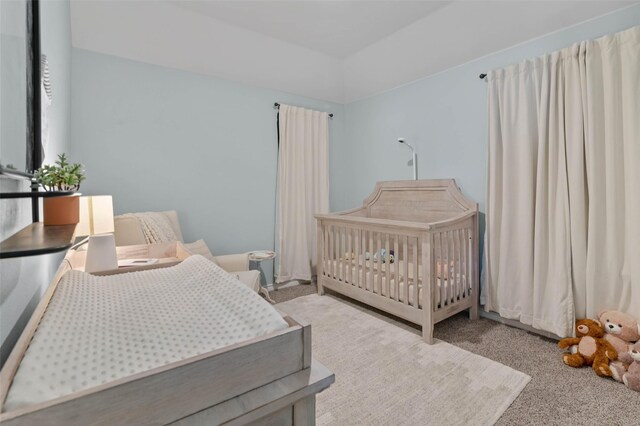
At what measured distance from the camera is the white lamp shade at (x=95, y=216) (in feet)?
5.30

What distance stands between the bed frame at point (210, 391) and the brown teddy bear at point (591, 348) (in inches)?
78.9

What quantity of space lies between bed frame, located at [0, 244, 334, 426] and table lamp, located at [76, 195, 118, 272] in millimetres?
723

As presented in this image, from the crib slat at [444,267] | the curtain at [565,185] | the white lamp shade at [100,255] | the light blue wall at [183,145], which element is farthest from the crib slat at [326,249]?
the white lamp shade at [100,255]

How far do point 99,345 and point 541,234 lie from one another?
8.52 ft

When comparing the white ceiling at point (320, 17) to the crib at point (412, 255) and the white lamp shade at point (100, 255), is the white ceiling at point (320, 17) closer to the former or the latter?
the crib at point (412, 255)

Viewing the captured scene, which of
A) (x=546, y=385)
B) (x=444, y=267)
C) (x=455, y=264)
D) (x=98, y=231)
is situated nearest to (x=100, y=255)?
(x=98, y=231)

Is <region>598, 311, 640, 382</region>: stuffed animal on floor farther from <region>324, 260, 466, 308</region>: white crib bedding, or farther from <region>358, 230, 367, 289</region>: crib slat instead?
<region>358, 230, 367, 289</region>: crib slat

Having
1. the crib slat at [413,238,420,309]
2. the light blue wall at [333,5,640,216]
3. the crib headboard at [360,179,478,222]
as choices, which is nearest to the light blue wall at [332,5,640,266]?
the light blue wall at [333,5,640,216]

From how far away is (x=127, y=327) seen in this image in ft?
1.92

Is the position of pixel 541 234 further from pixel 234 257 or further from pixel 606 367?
pixel 234 257

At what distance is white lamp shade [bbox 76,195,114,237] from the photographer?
1617mm

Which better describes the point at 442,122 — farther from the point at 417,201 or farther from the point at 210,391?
the point at 210,391

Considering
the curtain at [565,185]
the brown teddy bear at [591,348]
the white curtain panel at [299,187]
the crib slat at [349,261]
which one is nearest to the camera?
the brown teddy bear at [591,348]

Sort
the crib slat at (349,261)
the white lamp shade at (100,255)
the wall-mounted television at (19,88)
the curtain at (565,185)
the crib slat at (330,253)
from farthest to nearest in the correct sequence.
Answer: the crib slat at (330,253) → the crib slat at (349,261) → the curtain at (565,185) → the white lamp shade at (100,255) → the wall-mounted television at (19,88)
